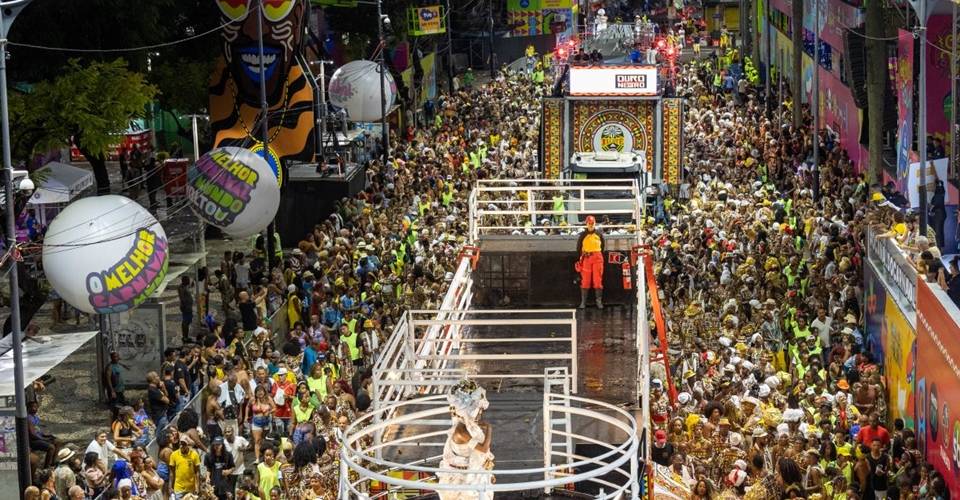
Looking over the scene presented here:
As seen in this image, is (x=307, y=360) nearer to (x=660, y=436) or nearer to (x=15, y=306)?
(x=15, y=306)

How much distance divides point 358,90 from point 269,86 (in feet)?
29.9

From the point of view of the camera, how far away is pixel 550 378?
17469 mm

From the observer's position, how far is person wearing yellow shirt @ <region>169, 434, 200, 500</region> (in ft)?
73.7

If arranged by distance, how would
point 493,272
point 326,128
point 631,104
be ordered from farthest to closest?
point 326,128 < point 631,104 < point 493,272

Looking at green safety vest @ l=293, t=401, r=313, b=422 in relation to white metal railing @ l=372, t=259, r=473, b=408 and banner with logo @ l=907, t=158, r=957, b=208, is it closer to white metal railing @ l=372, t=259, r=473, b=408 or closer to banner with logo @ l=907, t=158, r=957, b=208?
white metal railing @ l=372, t=259, r=473, b=408

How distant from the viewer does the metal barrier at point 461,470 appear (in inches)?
527

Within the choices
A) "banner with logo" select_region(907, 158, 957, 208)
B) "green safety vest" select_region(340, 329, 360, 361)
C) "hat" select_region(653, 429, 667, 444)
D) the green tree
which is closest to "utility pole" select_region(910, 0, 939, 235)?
"banner with logo" select_region(907, 158, 957, 208)

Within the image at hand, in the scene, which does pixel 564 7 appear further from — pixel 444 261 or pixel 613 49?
pixel 444 261

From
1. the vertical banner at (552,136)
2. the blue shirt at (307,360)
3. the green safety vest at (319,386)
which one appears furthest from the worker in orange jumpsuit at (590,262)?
the vertical banner at (552,136)

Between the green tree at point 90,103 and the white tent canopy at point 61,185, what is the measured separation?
3.35 meters

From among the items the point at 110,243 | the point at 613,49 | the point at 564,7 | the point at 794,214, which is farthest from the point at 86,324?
the point at 564,7

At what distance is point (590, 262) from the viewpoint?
2548cm

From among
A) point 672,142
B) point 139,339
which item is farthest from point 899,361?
point 672,142

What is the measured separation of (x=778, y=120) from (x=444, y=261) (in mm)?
25421
